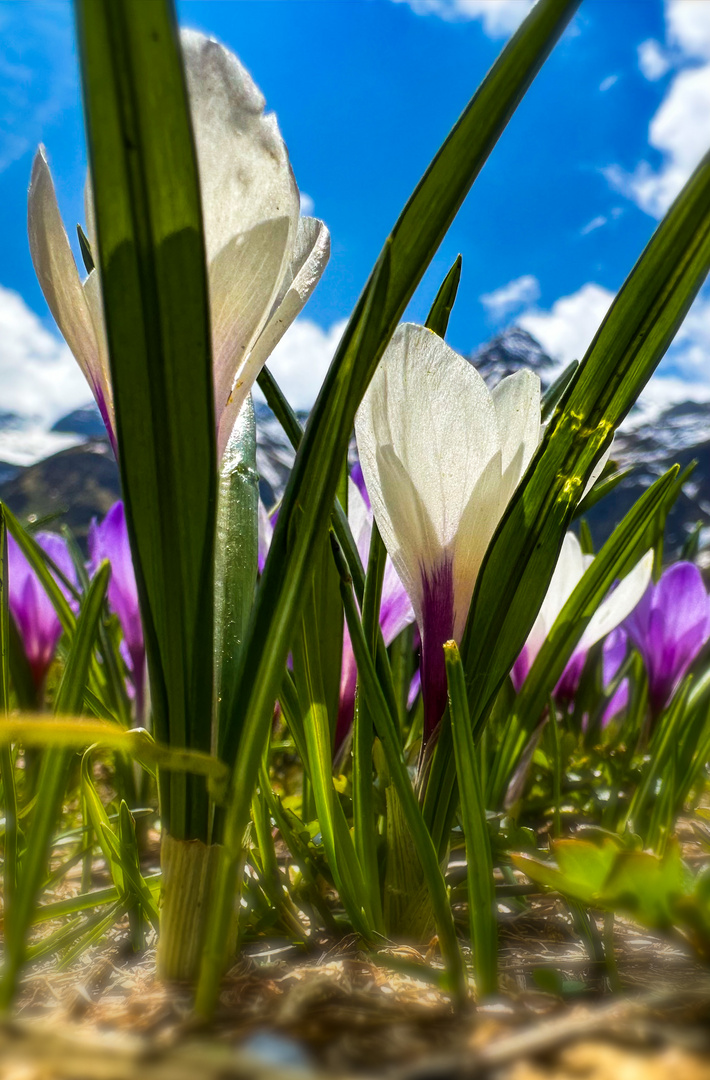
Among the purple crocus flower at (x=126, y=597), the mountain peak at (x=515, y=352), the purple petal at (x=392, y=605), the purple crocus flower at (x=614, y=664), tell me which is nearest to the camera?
the purple petal at (x=392, y=605)

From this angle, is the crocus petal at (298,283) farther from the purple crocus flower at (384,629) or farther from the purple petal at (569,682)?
the purple petal at (569,682)

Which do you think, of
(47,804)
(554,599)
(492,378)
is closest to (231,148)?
(47,804)

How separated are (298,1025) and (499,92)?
0.31m

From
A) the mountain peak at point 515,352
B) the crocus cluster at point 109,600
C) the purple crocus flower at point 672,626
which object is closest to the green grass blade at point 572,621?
the purple crocus flower at point 672,626

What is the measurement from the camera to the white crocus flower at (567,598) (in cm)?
52

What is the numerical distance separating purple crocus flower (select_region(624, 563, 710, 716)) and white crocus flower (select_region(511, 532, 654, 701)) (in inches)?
5.7

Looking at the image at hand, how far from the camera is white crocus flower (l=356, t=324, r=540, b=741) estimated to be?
0.33 m

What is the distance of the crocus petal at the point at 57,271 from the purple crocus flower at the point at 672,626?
23.0 inches

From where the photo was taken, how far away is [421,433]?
334mm

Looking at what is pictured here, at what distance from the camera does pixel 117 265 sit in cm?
24

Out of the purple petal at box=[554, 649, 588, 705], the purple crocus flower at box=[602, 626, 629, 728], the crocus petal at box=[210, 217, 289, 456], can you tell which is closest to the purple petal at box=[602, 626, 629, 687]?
the purple crocus flower at box=[602, 626, 629, 728]

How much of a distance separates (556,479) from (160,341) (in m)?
0.20

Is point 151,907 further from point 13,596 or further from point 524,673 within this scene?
point 13,596

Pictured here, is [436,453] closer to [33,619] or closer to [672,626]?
[672,626]
